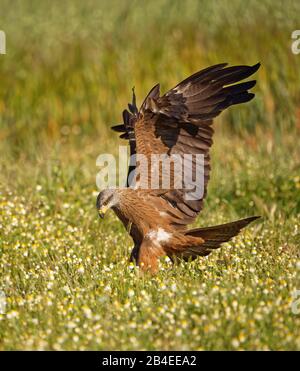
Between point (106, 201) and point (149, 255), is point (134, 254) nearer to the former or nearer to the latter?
point (149, 255)

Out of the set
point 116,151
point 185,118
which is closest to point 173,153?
point 185,118

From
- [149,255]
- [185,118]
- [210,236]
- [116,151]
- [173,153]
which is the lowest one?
[149,255]

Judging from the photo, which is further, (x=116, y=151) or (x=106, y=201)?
(x=116, y=151)

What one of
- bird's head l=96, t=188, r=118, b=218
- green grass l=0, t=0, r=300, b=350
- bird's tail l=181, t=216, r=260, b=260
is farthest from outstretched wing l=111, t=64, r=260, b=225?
green grass l=0, t=0, r=300, b=350

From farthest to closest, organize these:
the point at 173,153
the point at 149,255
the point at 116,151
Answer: the point at 116,151
the point at 173,153
the point at 149,255

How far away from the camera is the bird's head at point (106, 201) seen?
552cm

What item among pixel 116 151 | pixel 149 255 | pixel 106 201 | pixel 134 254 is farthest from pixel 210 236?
pixel 116 151

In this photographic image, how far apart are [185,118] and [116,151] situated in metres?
2.88

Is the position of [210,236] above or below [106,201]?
below

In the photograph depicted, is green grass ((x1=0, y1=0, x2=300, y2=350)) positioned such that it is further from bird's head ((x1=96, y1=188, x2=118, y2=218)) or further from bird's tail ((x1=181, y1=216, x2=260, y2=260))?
bird's head ((x1=96, y1=188, x2=118, y2=218))

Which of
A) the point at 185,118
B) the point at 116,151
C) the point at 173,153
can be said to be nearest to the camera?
the point at 185,118

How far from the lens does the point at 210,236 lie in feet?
18.2

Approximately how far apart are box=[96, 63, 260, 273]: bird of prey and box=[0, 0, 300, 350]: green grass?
0.79 feet

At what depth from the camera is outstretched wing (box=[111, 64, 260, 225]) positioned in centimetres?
539
